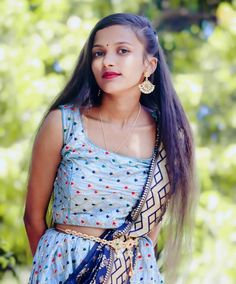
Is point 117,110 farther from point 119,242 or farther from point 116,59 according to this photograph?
point 119,242

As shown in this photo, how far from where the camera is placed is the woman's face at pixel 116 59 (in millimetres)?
2639

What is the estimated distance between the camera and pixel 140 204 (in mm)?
2641

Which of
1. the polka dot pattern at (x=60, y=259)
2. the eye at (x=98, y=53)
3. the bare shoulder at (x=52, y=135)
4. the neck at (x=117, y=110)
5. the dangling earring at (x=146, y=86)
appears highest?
the eye at (x=98, y=53)

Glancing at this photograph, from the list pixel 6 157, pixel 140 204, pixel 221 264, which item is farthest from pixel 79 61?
pixel 221 264

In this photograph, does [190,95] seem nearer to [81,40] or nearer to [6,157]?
[81,40]

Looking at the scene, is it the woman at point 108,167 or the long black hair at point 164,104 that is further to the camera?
the long black hair at point 164,104

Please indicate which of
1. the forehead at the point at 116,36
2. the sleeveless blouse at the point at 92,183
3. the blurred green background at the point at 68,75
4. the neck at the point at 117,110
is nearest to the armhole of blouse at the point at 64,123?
the sleeveless blouse at the point at 92,183

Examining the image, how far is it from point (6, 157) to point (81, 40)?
2.60 feet

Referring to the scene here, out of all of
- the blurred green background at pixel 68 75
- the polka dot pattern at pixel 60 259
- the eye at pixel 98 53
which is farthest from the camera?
the blurred green background at pixel 68 75

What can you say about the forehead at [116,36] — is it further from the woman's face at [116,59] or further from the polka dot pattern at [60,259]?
the polka dot pattern at [60,259]

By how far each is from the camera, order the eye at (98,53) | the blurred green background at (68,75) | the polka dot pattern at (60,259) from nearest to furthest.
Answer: the polka dot pattern at (60,259)
the eye at (98,53)
the blurred green background at (68,75)

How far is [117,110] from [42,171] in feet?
0.95

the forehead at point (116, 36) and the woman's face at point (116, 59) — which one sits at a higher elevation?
the forehead at point (116, 36)

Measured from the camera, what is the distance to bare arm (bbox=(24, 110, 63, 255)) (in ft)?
8.69
